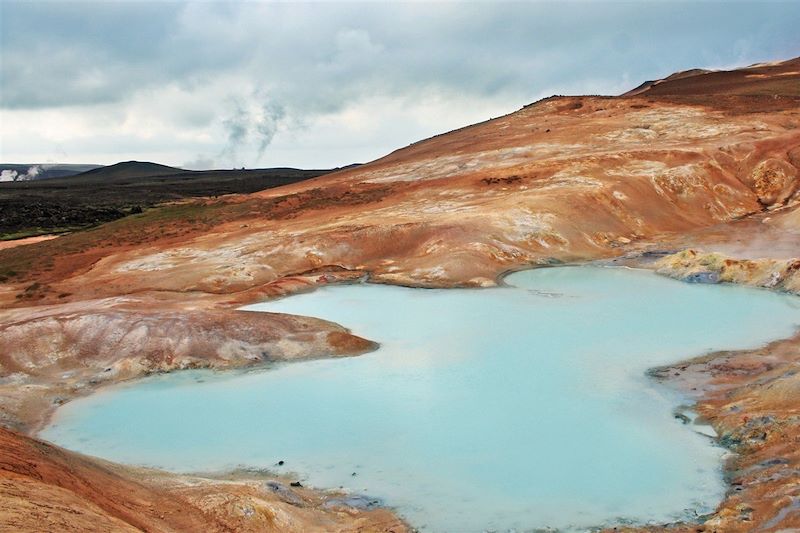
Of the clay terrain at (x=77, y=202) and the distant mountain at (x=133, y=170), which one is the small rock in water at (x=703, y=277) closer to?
the clay terrain at (x=77, y=202)

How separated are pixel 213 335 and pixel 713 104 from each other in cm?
5257

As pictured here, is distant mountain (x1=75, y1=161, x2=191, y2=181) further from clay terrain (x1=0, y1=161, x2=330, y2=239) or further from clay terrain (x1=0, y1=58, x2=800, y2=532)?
clay terrain (x1=0, y1=58, x2=800, y2=532)

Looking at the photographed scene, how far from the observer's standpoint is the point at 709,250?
1391 inches

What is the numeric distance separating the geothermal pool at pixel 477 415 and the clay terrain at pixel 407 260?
2.77 feet

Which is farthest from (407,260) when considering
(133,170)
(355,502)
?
(133,170)

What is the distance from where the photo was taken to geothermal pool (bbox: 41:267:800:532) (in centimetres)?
1343

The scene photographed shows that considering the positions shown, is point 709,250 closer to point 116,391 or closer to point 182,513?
point 116,391

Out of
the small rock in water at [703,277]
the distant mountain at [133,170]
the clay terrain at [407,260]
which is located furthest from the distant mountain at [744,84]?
the distant mountain at [133,170]

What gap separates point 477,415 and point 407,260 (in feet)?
57.6

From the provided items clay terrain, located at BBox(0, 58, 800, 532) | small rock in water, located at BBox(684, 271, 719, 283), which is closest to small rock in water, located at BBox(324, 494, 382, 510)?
clay terrain, located at BBox(0, 58, 800, 532)

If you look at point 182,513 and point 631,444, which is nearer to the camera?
point 182,513

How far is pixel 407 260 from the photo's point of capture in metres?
34.2

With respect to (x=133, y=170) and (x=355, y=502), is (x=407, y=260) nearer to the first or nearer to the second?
(x=355, y=502)

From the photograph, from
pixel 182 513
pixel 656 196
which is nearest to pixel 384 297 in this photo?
pixel 182 513
